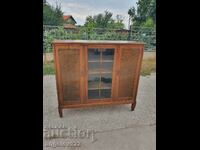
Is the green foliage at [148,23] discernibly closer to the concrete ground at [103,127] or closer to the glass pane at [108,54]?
the glass pane at [108,54]

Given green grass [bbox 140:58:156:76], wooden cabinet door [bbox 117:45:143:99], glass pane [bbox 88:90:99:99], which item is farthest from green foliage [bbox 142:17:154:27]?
glass pane [bbox 88:90:99:99]

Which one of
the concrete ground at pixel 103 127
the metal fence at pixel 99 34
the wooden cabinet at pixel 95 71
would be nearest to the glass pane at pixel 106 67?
the wooden cabinet at pixel 95 71

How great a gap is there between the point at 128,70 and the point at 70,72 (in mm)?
667

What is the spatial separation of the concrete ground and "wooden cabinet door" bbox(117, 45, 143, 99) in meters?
0.28

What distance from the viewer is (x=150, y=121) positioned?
6.39 feet

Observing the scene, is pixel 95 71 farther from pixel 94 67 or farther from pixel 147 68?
pixel 147 68

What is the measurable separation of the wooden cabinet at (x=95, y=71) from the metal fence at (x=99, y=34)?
132 centimetres

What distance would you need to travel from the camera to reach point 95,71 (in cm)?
188
